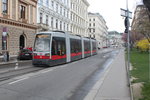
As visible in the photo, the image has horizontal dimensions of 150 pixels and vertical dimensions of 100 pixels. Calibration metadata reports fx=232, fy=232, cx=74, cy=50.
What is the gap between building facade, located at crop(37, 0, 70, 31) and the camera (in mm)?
45594

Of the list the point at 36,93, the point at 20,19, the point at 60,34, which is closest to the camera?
the point at 36,93

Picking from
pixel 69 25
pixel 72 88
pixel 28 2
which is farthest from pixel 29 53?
pixel 69 25

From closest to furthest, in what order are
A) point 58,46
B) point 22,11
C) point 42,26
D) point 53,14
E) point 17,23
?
point 58,46 < point 17,23 < point 22,11 < point 42,26 < point 53,14

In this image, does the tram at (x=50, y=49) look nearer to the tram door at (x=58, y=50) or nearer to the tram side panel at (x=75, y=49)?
the tram door at (x=58, y=50)

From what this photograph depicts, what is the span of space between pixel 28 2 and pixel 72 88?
33.3 m

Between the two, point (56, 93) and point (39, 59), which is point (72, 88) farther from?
point (39, 59)

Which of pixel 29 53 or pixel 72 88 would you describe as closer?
pixel 72 88

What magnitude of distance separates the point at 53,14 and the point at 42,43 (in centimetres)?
3362

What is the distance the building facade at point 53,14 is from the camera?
4559 centimetres

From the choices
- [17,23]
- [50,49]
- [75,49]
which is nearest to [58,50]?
[50,49]

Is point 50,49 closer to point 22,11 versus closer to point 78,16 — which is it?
point 22,11

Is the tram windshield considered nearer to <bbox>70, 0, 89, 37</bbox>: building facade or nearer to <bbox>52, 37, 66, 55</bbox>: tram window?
<bbox>52, 37, 66, 55</bbox>: tram window

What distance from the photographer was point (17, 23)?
3697 centimetres

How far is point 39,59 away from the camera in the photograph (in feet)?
63.2
